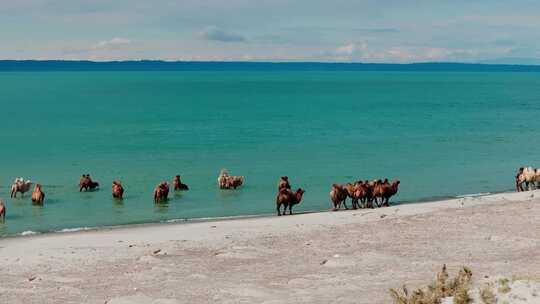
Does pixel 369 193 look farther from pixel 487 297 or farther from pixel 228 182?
pixel 487 297

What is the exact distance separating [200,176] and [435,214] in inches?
589

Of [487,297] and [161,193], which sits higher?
[161,193]

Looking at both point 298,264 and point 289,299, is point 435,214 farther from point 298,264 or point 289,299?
point 289,299

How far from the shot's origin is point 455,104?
106 meters

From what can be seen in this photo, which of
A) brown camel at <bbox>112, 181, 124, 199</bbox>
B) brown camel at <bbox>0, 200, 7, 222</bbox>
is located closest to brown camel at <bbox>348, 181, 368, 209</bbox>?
brown camel at <bbox>112, 181, 124, 199</bbox>

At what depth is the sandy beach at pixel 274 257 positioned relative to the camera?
15508 mm

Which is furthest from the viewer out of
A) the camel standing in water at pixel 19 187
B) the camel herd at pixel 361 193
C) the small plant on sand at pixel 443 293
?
the camel standing in water at pixel 19 187

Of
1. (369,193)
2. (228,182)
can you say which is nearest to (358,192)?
(369,193)

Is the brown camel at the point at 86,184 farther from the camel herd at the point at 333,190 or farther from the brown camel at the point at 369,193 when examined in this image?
the brown camel at the point at 369,193

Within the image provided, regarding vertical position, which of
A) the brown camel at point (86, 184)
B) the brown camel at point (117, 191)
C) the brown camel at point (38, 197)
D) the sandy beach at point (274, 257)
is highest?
the brown camel at point (86, 184)

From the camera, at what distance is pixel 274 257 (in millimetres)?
18766

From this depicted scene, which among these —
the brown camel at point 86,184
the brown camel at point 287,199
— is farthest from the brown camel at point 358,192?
the brown camel at point 86,184

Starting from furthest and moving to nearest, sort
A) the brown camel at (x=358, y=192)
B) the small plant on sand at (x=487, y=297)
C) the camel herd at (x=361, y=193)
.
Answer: the brown camel at (x=358, y=192), the camel herd at (x=361, y=193), the small plant on sand at (x=487, y=297)

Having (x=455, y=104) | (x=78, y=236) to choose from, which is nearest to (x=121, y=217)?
(x=78, y=236)
